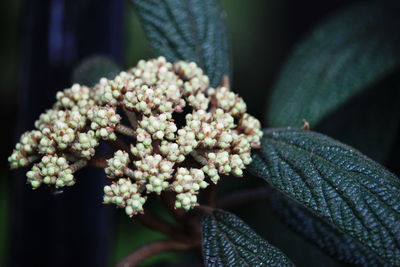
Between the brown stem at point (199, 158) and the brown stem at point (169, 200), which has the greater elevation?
the brown stem at point (199, 158)

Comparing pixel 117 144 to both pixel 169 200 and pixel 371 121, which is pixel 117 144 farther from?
pixel 371 121

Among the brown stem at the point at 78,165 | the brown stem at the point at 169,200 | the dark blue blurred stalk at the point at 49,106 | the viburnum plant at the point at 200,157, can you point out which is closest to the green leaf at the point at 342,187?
the viburnum plant at the point at 200,157

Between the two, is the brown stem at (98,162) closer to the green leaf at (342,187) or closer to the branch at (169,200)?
the branch at (169,200)

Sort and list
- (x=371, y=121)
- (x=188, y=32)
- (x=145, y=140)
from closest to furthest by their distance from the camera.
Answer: (x=145, y=140), (x=188, y=32), (x=371, y=121)

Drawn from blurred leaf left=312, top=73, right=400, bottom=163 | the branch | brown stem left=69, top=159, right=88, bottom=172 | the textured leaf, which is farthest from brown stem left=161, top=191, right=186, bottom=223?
blurred leaf left=312, top=73, right=400, bottom=163

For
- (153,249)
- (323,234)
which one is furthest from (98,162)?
(323,234)

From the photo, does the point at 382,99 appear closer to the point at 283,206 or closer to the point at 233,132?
the point at 283,206
